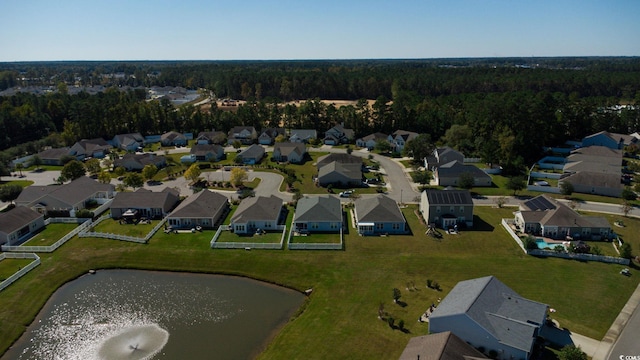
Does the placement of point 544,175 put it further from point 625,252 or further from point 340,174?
point 340,174

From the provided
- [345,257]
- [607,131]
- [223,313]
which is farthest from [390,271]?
[607,131]

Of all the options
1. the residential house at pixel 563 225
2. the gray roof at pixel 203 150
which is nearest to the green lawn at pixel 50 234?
the gray roof at pixel 203 150

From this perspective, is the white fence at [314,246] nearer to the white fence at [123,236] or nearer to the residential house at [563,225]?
the white fence at [123,236]

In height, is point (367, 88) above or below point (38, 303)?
above

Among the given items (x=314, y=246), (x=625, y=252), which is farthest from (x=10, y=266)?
(x=625, y=252)

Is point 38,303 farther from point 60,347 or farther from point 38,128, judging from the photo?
point 38,128

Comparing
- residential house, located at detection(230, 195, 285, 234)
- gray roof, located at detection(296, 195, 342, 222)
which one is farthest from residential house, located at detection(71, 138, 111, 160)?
gray roof, located at detection(296, 195, 342, 222)

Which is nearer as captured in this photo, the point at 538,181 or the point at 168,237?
the point at 168,237
